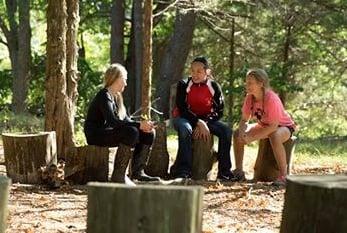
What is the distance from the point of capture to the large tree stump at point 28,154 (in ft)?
25.5

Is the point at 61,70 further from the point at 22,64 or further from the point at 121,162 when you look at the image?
the point at 22,64

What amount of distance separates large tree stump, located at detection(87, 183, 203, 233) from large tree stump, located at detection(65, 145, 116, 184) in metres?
4.80

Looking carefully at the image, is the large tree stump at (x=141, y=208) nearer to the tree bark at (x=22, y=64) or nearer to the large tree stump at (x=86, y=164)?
the large tree stump at (x=86, y=164)

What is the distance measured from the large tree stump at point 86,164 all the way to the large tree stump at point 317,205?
4.61 m

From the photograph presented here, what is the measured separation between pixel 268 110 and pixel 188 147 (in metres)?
1.06

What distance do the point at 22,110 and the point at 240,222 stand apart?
1597 centimetres

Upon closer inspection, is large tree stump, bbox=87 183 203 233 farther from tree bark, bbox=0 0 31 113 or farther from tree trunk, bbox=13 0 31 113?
tree trunk, bbox=13 0 31 113

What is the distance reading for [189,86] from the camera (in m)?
8.80

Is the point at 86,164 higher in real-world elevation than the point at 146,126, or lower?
lower

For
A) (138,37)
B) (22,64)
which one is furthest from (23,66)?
(138,37)

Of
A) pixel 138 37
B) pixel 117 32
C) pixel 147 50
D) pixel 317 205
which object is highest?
pixel 117 32

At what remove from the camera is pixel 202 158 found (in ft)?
29.6

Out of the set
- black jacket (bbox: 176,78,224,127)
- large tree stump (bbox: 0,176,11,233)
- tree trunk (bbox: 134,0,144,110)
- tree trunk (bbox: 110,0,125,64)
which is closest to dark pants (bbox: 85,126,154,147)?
black jacket (bbox: 176,78,224,127)

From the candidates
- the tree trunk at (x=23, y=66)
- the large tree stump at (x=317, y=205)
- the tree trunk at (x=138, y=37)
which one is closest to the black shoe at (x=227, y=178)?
the large tree stump at (x=317, y=205)
